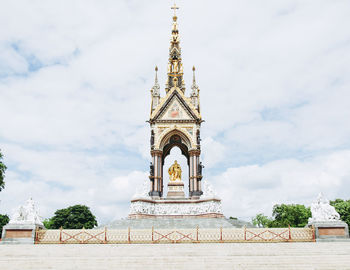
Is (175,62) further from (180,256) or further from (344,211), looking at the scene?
(344,211)

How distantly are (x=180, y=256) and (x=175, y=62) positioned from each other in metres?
22.2

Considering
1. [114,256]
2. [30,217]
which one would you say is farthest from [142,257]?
[30,217]

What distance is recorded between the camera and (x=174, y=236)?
57.2 ft

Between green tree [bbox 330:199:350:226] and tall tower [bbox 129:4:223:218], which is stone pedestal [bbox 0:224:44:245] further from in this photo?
green tree [bbox 330:199:350:226]

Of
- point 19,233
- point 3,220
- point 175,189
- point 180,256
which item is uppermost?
point 175,189

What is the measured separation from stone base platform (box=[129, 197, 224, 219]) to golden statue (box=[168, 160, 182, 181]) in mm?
2692

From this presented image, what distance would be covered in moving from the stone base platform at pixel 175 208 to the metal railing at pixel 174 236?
7411mm

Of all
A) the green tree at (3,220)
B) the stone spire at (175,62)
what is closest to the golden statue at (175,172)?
the stone spire at (175,62)

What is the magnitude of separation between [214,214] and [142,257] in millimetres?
12350

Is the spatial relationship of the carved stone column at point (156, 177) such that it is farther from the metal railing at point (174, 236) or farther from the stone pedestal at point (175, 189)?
the metal railing at point (174, 236)

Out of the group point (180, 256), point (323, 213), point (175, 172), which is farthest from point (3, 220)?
point (323, 213)

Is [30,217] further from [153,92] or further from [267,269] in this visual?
[153,92]

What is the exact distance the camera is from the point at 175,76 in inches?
1254

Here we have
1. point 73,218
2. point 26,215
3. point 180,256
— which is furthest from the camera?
point 73,218
